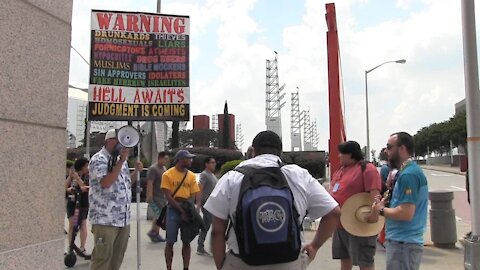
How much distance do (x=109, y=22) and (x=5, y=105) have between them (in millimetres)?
4470

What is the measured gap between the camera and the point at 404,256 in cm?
413

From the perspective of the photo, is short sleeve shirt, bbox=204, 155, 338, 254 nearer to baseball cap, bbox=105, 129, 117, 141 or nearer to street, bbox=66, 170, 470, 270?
baseball cap, bbox=105, 129, 117, 141

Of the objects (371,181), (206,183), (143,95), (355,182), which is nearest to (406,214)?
(371,181)

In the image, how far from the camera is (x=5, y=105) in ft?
11.0

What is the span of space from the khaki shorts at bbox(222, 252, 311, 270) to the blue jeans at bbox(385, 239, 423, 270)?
4.51 ft

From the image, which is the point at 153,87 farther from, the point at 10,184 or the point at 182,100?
the point at 10,184

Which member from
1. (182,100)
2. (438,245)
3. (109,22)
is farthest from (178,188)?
(438,245)

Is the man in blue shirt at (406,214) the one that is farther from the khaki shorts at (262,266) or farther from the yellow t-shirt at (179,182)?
the yellow t-shirt at (179,182)

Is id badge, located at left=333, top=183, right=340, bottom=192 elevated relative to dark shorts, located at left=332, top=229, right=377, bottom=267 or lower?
elevated

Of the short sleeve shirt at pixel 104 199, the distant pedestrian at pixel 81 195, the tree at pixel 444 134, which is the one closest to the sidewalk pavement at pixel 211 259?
the distant pedestrian at pixel 81 195

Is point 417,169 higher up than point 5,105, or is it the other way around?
point 5,105

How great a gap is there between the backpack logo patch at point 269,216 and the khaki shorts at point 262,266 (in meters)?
0.30

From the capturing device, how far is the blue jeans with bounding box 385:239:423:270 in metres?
4.13

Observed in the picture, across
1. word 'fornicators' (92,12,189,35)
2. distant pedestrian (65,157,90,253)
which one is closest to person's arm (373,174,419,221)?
word 'fornicators' (92,12,189,35)
